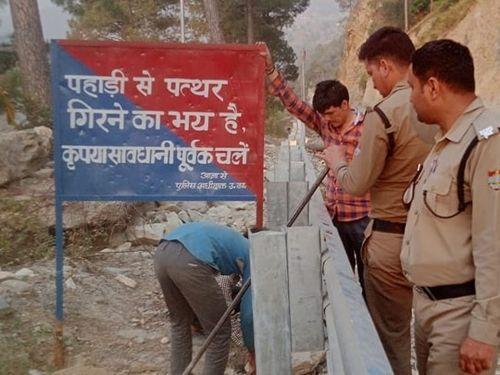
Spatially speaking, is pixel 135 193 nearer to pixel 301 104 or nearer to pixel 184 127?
pixel 184 127

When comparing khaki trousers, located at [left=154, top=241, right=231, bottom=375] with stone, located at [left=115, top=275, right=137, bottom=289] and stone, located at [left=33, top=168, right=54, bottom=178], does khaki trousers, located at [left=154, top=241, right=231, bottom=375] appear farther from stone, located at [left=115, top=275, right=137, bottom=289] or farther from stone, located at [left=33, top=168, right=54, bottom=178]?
stone, located at [left=33, top=168, right=54, bottom=178]

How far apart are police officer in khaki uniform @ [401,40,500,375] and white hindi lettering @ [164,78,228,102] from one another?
1979 millimetres

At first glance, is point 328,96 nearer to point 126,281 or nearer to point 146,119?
point 146,119

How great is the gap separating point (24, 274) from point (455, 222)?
4260 millimetres

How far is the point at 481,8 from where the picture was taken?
816 inches

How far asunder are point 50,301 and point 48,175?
2.96 metres

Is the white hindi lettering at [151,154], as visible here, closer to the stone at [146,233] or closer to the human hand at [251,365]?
the human hand at [251,365]

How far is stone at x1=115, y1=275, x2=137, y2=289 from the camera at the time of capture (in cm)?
571

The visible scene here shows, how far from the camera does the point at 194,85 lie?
4129 millimetres

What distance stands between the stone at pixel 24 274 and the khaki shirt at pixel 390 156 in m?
3.46

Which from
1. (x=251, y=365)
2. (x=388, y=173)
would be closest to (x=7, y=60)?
(x=251, y=365)

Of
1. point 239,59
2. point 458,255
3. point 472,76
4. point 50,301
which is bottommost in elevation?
point 50,301

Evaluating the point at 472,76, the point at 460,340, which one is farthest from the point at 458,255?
the point at 472,76

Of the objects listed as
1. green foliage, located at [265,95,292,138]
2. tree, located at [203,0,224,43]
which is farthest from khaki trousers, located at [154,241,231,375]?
green foliage, located at [265,95,292,138]
